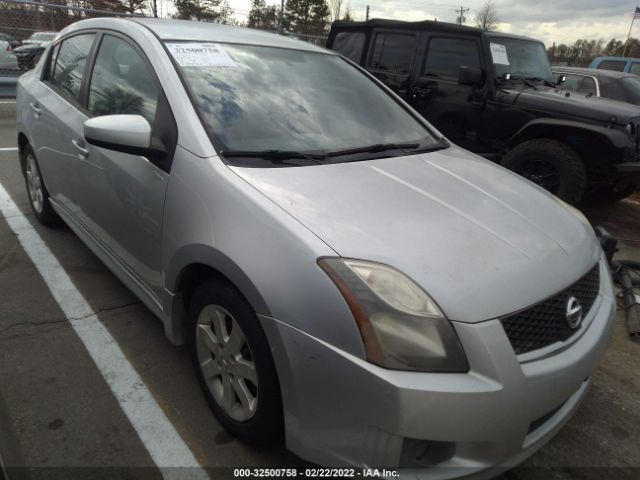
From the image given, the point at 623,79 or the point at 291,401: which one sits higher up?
the point at 623,79

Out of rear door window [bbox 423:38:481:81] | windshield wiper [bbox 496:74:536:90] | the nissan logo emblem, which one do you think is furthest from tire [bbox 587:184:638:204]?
the nissan logo emblem

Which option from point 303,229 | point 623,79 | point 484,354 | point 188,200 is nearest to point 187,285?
point 188,200

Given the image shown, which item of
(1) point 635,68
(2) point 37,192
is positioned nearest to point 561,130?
(2) point 37,192

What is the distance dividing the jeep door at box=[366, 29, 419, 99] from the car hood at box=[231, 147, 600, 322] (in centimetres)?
403

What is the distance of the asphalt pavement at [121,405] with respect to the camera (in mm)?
1940

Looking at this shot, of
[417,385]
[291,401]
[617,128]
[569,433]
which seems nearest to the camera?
[417,385]

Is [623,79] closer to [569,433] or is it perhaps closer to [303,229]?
[569,433]

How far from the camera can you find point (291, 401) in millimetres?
1638

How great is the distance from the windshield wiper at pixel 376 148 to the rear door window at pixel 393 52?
3748 millimetres

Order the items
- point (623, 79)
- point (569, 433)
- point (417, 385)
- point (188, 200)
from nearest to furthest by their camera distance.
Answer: point (417, 385) → point (188, 200) → point (569, 433) → point (623, 79)

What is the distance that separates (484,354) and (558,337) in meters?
0.40

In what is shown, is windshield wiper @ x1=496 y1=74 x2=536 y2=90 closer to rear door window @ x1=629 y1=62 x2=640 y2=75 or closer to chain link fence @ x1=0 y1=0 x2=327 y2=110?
chain link fence @ x1=0 y1=0 x2=327 y2=110

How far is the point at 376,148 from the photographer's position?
2465 millimetres

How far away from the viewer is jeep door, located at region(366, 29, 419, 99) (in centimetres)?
600
